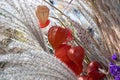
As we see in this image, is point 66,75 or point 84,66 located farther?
point 84,66

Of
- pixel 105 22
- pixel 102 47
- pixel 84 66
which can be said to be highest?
pixel 105 22

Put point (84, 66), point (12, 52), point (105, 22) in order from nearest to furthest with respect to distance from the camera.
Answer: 1. point (12, 52)
2. point (105, 22)
3. point (84, 66)

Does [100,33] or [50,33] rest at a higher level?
[100,33]

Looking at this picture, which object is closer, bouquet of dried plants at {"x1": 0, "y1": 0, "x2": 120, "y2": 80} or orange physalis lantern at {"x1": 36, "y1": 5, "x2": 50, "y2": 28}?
bouquet of dried plants at {"x1": 0, "y1": 0, "x2": 120, "y2": 80}

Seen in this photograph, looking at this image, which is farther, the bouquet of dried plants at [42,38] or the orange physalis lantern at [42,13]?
the orange physalis lantern at [42,13]

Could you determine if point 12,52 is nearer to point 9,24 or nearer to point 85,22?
point 9,24

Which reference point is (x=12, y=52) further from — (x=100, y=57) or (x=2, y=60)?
(x=100, y=57)

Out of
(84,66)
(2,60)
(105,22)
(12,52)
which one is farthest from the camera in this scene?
(84,66)

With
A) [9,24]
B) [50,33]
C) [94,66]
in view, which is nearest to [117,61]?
[94,66]

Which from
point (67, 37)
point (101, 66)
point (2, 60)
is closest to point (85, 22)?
point (67, 37)
